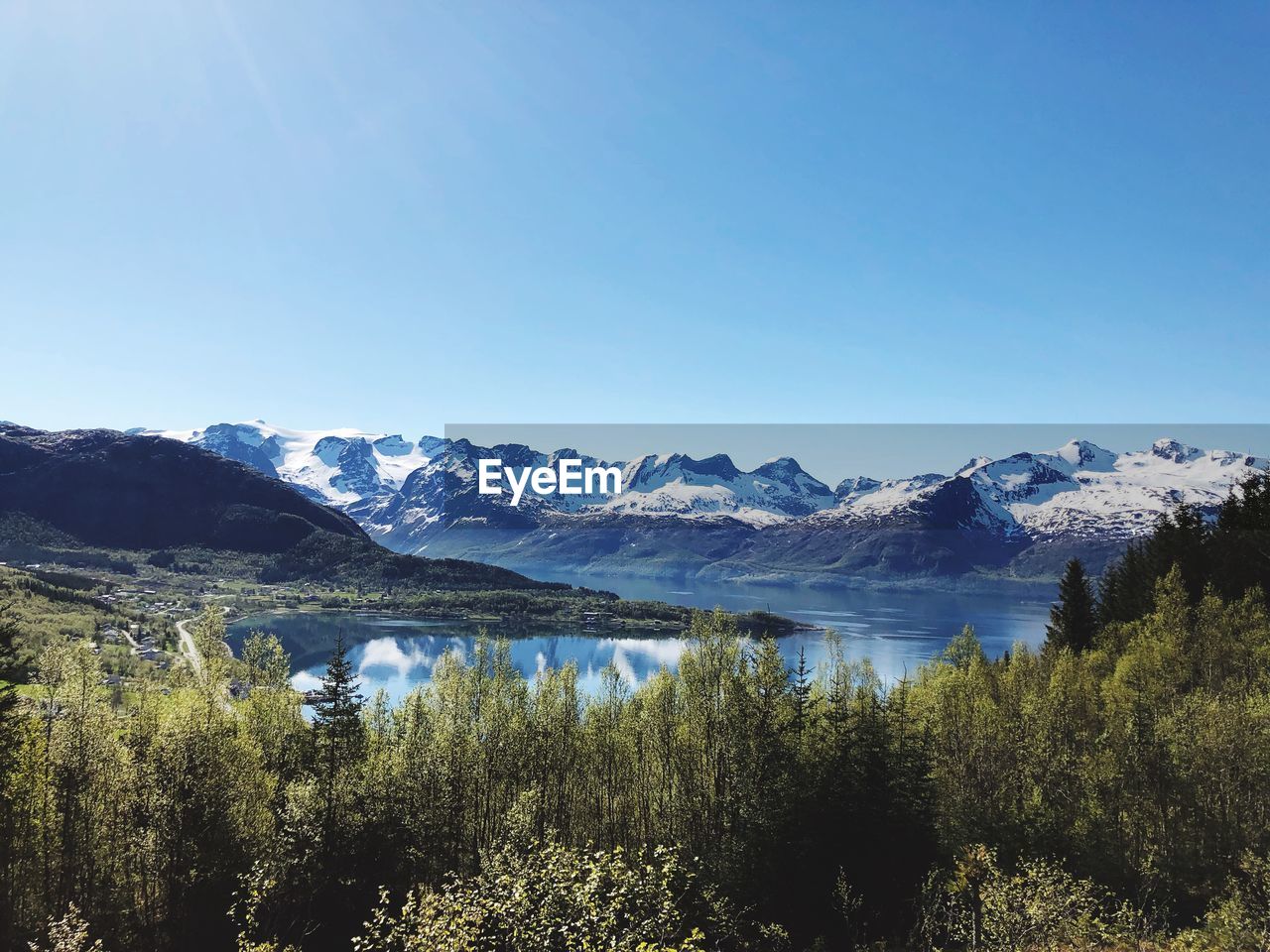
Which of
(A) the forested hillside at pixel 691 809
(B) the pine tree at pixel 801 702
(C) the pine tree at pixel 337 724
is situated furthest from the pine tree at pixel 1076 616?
(C) the pine tree at pixel 337 724

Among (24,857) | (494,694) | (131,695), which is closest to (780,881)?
(494,694)

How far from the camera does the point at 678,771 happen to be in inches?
2159

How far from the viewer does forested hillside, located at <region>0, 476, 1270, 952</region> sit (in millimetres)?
31781

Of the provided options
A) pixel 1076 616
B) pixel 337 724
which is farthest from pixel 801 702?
pixel 1076 616

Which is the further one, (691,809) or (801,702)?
(691,809)

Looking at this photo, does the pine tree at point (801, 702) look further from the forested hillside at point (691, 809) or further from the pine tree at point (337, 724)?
the pine tree at point (337, 724)

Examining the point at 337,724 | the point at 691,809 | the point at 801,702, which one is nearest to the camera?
the point at 337,724

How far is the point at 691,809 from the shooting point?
2041 inches

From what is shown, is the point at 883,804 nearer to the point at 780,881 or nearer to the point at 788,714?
the point at 780,881

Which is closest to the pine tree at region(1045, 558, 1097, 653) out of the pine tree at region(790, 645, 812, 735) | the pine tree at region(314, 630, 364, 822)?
the pine tree at region(790, 645, 812, 735)

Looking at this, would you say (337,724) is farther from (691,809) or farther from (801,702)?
(801,702)

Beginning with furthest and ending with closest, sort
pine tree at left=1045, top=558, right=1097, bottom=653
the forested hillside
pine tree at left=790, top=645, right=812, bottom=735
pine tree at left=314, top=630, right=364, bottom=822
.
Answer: pine tree at left=1045, top=558, right=1097, bottom=653 < pine tree at left=314, top=630, right=364, bottom=822 < pine tree at left=790, top=645, right=812, bottom=735 < the forested hillside

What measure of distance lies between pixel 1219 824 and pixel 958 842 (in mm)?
14646

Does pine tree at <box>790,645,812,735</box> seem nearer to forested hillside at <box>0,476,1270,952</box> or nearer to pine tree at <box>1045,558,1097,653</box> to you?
forested hillside at <box>0,476,1270,952</box>
